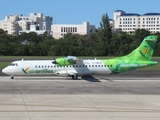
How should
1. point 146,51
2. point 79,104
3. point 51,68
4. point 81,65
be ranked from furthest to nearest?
point 81,65
point 146,51
point 51,68
point 79,104

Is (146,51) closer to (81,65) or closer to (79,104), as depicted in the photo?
(81,65)

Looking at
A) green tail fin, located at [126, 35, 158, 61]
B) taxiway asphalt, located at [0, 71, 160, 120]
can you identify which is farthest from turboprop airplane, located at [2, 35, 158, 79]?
taxiway asphalt, located at [0, 71, 160, 120]

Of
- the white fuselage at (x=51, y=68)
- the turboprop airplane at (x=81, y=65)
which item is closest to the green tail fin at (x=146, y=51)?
the turboprop airplane at (x=81, y=65)

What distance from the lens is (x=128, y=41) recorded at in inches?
4850

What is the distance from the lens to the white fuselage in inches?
1575

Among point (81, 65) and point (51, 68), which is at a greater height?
point (81, 65)

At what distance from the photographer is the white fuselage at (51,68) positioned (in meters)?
40.0

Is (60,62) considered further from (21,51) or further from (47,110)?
(21,51)

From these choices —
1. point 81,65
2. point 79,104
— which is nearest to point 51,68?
point 81,65

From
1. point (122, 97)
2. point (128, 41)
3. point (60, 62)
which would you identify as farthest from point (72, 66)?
point (128, 41)

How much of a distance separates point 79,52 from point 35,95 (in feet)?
270

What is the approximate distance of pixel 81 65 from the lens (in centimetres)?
4103

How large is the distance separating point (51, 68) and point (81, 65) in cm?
350

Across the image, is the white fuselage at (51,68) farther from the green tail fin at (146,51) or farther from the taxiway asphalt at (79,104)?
the taxiway asphalt at (79,104)
